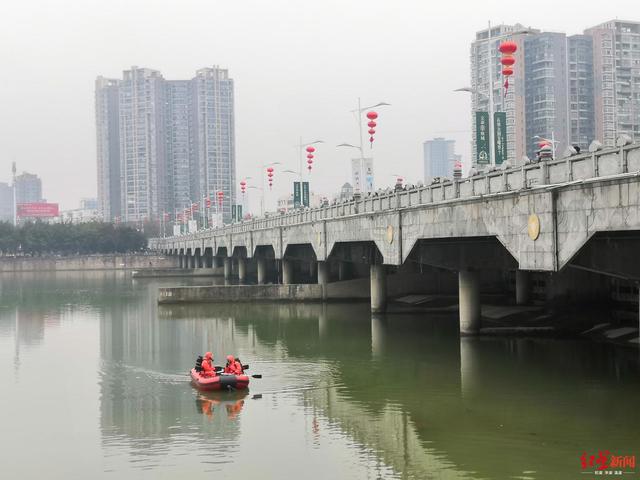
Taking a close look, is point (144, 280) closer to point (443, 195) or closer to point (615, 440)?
point (443, 195)

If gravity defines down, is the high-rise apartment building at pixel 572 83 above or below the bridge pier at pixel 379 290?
above

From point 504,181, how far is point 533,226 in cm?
311

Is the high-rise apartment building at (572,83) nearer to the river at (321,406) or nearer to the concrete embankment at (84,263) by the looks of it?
the river at (321,406)

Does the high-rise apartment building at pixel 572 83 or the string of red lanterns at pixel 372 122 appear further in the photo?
the high-rise apartment building at pixel 572 83

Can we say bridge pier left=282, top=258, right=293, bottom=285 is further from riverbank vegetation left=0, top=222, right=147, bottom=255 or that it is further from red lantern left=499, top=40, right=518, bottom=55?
riverbank vegetation left=0, top=222, right=147, bottom=255

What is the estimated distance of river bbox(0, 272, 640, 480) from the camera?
2220 centimetres

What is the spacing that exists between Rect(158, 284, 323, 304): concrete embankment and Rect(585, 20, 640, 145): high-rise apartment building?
3090 cm

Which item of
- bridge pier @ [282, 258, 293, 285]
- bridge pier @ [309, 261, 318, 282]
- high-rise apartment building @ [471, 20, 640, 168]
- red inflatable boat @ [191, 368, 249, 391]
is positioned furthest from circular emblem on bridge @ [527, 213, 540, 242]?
bridge pier @ [309, 261, 318, 282]

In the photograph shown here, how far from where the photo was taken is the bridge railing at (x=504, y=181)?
27.7 metres

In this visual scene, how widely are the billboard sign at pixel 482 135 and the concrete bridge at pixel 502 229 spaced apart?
1.82 m

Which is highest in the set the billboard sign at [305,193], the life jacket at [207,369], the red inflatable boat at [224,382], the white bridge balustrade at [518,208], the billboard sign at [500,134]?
the billboard sign at [305,193]

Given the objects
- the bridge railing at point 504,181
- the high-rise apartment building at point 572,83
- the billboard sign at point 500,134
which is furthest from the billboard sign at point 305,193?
the billboard sign at point 500,134

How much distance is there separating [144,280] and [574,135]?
208 ft

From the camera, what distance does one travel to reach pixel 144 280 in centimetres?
12325
